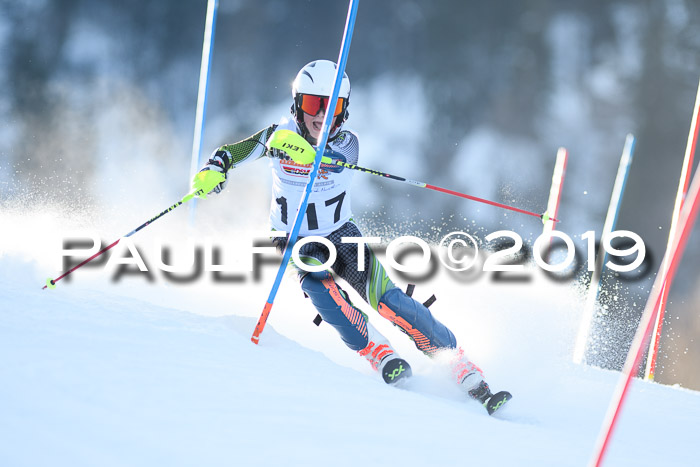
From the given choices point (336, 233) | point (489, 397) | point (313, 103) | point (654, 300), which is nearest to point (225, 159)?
point (313, 103)

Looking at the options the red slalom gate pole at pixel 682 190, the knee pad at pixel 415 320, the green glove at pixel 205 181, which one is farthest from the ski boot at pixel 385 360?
the red slalom gate pole at pixel 682 190

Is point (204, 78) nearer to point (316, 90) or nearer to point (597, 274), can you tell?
point (316, 90)

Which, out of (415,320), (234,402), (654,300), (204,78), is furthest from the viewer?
(204,78)

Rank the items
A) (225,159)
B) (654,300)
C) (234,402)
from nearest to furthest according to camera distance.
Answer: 1. (654,300)
2. (234,402)
3. (225,159)

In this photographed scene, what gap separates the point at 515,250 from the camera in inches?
145

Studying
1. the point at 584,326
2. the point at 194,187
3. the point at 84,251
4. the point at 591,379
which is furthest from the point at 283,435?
the point at 584,326

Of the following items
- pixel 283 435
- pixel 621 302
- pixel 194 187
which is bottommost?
pixel 621 302

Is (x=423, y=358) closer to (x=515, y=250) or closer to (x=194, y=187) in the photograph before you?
(x=515, y=250)

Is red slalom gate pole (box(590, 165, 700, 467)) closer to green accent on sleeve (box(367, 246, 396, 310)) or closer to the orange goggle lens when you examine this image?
green accent on sleeve (box(367, 246, 396, 310))

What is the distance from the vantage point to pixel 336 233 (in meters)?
2.75

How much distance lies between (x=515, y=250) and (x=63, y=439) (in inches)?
118

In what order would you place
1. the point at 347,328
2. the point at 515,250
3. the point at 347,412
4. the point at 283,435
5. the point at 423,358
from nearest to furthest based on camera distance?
the point at 283,435
the point at 347,412
the point at 347,328
the point at 423,358
the point at 515,250

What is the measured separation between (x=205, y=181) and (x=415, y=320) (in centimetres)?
111

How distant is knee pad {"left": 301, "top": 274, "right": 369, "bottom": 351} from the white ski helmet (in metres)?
0.69
